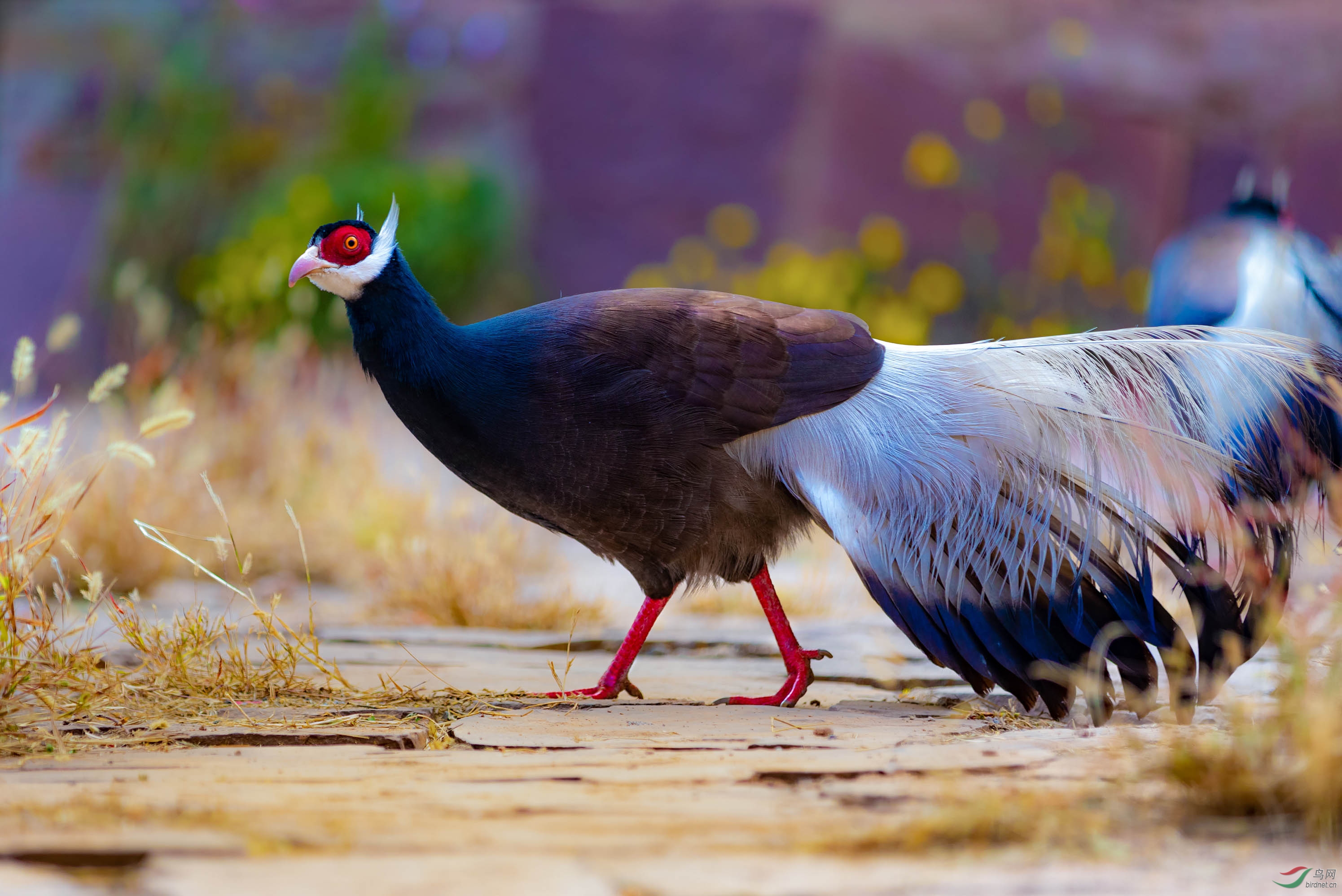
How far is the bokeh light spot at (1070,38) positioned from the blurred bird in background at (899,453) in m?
7.41

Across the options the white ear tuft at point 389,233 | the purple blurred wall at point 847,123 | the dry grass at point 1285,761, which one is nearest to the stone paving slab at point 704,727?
the dry grass at point 1285,761

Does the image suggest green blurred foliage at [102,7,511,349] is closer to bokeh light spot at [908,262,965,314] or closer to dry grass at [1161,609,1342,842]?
bokeh light spot at [908,262,965,314]

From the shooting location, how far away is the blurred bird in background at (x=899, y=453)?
9.07 ft

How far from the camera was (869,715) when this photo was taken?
2.84 metres

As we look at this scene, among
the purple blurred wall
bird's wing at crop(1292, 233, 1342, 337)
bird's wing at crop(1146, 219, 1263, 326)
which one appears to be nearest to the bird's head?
bird's wing at crop(1146, 219, 1263, 326)

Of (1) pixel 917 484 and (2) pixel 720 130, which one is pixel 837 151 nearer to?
(2) pixel 720 130

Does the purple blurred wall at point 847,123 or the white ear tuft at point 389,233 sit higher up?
the purple blurred wall at point 847,123

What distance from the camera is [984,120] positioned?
955cm

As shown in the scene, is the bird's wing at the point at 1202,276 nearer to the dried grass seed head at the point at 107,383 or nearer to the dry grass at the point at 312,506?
the dry grass at the point at 312,506

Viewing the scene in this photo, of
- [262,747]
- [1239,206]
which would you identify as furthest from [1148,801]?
[1239,206]

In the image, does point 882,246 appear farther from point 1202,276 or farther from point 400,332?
point 400,332

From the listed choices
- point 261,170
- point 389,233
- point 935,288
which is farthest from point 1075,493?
point 261,170

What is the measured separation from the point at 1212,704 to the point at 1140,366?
853 millimetres

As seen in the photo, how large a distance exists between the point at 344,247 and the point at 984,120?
7471 mm
